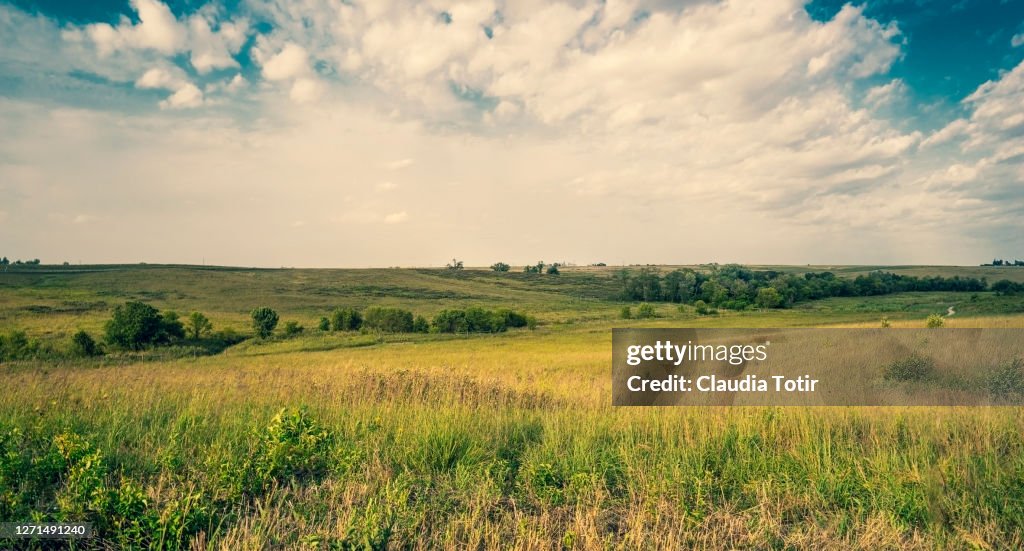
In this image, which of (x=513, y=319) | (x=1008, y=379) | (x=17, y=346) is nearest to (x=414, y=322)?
(x=513, y=319)

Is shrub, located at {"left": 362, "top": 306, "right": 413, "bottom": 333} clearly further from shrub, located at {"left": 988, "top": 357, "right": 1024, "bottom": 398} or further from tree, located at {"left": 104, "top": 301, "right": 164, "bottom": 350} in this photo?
shrub, located at {"left": 988, "top": 357, "right": 1024, "bottom": 398}

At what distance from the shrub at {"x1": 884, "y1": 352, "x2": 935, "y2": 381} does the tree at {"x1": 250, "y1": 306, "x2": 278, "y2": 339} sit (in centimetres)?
7140

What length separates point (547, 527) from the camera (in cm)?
536

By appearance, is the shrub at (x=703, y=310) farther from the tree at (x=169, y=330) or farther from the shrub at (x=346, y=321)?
the tree at (x=169, y=330)

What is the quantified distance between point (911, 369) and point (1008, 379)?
3.75 metres

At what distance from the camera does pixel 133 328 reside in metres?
62.6

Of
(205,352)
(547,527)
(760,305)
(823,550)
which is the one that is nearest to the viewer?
(823,550)

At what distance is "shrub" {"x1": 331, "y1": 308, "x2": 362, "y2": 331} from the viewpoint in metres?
85.8

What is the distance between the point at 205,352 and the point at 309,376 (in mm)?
53741

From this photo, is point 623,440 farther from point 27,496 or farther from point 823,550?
point 27,496

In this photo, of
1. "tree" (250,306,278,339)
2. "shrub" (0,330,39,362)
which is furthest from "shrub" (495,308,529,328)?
"shrub" (0,330,39,362)

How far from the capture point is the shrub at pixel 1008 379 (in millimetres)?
13406

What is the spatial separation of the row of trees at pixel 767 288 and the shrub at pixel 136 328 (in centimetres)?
9603

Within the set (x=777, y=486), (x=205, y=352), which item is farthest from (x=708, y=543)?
(x=205, y=352)
